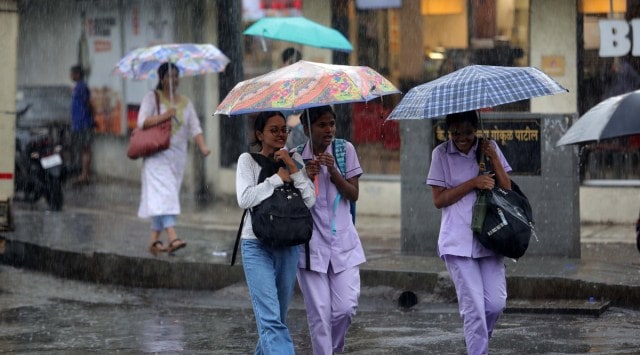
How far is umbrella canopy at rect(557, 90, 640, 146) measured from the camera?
7.42m

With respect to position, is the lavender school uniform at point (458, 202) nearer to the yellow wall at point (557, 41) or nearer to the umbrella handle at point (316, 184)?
the umbrella handle at point (316, 184)

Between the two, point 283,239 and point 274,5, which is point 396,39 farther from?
point 283,239

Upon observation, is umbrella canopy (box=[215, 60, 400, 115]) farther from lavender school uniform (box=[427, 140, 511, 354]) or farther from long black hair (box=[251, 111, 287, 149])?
lavender school uniform (box=[427, 140, 511, 354])

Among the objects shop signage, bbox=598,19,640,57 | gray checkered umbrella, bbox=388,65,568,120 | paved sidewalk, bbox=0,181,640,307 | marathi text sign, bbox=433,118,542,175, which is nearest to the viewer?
gray checkered umbrella, bbox=388,65,568,120

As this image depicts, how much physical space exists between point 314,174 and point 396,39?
8475 millimetres

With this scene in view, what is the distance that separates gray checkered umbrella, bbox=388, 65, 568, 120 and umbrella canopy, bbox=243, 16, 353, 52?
506cm

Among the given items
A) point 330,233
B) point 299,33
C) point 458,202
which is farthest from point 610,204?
point 330,233

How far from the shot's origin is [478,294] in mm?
7176

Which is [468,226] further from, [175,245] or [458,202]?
[175,245]

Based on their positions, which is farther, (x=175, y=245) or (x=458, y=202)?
(x=175, y=245)

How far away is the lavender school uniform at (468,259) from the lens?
7.16 m

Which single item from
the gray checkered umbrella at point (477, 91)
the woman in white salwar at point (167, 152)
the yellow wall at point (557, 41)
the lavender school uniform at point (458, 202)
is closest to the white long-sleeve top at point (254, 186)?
the gray checkered umbrella at point (477, 91)

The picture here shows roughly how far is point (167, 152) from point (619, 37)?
5281 mm

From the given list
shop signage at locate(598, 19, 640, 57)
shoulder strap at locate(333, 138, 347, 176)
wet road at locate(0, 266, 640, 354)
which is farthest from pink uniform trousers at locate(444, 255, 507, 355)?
shop signage at locate(598, 19, 640, 57)
